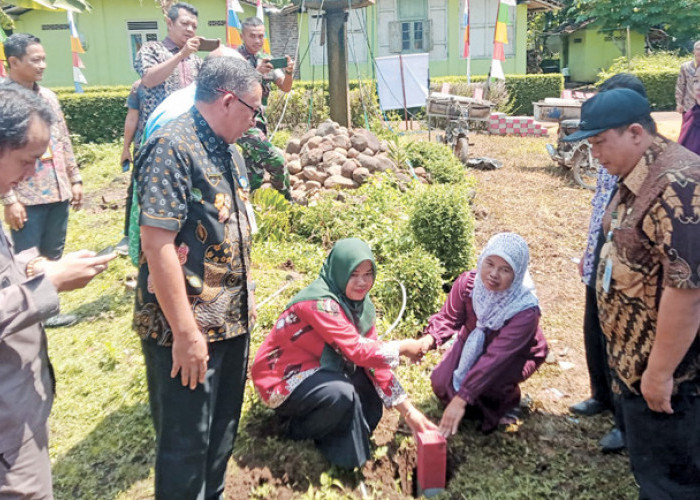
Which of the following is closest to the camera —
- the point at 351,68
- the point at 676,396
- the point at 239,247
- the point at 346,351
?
the point at 676,396

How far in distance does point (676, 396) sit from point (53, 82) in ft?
72.9

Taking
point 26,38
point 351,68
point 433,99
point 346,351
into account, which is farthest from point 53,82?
point 346,351

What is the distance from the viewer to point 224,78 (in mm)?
2080

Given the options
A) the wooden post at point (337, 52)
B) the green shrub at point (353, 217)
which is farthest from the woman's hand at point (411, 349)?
the wooden post at point (337, 52)

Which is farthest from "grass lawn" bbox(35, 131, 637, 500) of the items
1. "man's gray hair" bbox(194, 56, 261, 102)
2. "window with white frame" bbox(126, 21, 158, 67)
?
"window with white frame" bbox(126, 21, 158, 67)

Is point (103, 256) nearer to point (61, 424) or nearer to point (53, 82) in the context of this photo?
point (61, 424)

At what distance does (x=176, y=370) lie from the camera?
2115 millimetres

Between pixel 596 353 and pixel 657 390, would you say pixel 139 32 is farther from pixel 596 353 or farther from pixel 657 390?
pixel 657 390

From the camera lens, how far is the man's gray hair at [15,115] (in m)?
1.66

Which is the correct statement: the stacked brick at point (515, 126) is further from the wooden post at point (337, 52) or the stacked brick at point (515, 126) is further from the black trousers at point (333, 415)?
the black trousers at point (333, 415)

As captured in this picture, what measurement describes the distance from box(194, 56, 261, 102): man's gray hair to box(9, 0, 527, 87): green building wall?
1786 centimetres

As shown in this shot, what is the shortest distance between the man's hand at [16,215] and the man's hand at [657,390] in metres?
3.85

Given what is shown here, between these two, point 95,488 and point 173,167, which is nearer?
point 173,167

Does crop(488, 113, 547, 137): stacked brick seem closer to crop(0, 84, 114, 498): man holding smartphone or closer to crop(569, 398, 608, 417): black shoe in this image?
crop(569, 398, 608, 417): black shoe
